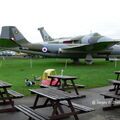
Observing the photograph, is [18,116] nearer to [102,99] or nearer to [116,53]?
[102,99]

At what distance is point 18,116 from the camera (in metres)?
5.57

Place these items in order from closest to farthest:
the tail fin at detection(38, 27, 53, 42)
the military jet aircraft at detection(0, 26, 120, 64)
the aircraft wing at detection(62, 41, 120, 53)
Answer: the aircraft wing at detection(62, 41, 120, 53)
the military jet aircraft at detection(0, 26, 120, 64)
the tail fin at detection(38, 27, 53, 42)

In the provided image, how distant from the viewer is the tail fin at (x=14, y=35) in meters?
26.8

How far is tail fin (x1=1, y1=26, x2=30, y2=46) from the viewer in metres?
26.8

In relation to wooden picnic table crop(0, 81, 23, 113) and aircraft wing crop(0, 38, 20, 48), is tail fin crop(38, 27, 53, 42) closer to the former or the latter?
aircraft wing crop(0, 38, 20, 48)

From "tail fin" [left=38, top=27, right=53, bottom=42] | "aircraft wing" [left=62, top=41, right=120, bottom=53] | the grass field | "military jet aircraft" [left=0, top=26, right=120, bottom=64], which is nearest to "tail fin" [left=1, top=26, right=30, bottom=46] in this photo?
"military jet aircraft" [left=0, top=26, right=120, bottom=64]

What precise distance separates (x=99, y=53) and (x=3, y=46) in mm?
12269

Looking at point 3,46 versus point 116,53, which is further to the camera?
point 116,53

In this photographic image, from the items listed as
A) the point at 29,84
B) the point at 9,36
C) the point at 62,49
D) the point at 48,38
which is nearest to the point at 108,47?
the point at 62,49

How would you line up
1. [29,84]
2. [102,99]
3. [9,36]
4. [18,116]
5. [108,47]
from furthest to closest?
1. [9,36]
2. [108,47]
3. [29,84]
4. [102,99]
5. [18,116]

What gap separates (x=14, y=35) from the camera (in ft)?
89.8

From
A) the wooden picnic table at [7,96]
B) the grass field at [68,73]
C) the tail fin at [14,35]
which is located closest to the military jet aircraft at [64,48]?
the tail fin at [14,35]

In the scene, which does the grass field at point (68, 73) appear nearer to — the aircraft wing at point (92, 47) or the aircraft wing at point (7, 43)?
the aircraft wing at point (92, 47)

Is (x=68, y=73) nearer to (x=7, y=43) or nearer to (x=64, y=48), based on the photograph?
(x=64, y=48)
